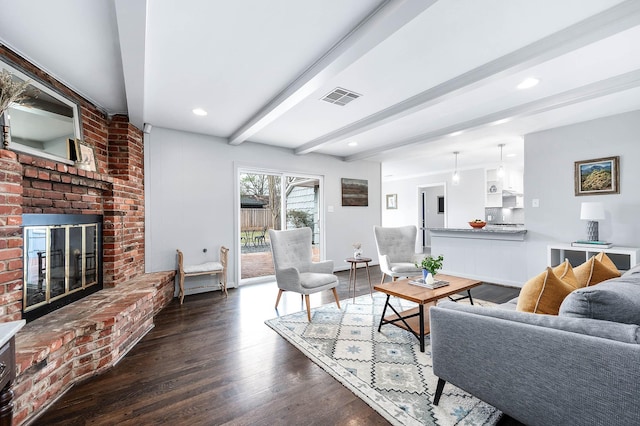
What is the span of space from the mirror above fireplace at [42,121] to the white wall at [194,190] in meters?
1.23

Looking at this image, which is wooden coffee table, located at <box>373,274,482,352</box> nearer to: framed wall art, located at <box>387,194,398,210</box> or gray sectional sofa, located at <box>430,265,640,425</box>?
gray sectional sofa, located at <box>430,265,640,425</box>

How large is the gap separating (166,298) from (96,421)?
7.16 ft

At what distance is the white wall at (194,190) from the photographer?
3.91 meters

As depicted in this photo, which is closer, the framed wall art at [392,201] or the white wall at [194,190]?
the white wall at [194,190]

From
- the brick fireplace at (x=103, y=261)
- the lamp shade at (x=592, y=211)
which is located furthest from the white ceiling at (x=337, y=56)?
the lamp shade at (x=592, y=211)

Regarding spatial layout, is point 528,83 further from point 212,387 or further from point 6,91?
point 6,91

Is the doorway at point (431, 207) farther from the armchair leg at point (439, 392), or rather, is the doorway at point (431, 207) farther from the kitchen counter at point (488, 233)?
the armchair leg at point (439, 392)

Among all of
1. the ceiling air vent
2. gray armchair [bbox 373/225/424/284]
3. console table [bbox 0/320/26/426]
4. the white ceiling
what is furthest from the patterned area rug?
the ceiling air vent

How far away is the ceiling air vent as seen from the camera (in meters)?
2.83

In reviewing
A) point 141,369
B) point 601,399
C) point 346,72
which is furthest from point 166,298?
point 601,399

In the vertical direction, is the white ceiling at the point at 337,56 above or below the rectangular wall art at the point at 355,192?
above

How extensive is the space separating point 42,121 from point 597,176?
6.23 meters

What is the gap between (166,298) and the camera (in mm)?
3656

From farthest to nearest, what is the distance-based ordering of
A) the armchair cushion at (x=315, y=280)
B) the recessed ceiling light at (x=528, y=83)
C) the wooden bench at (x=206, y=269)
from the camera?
the wooden bench at (x=206, y=269) → the armchair cushion at (x=315, y=280) → the recessed ceiling light at (x=528, y=83)
